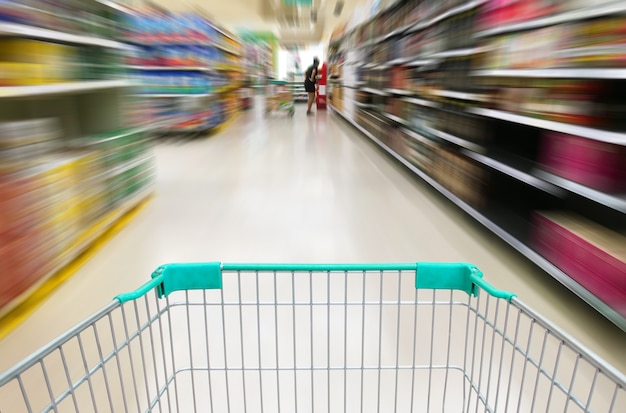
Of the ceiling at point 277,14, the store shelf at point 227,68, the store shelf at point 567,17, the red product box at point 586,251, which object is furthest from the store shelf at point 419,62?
the ceiling at point 277,14

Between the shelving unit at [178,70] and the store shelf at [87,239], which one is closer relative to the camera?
the store shelf at [87,239]

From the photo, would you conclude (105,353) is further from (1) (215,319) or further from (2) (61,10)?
(2) (61,10)

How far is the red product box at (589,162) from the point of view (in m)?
1.66

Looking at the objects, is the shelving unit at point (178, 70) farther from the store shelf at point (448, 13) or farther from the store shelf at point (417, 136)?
the store shelf at point (448, 13)

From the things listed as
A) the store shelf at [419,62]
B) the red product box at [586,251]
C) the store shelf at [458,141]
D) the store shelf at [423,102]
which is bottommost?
the red product box at [586,251]

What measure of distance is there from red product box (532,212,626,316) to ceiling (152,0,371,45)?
29.6 feet

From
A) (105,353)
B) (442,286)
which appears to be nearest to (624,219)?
(442,286)

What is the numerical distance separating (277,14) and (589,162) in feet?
39.1

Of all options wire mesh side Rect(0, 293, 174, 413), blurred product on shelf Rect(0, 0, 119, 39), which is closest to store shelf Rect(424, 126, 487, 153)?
wire mesh side Rect(0, 293, 174, 413)

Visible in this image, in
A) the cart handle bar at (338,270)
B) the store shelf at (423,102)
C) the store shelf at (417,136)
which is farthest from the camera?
the store shelf at (417,136)

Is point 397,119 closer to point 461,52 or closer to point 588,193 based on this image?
point 461,52

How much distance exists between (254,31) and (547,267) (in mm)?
17278

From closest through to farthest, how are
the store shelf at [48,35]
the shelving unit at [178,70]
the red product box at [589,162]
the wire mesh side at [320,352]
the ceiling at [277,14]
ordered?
the wire mesh side at [320,352], the red product box at [589,162], the store shelf at [48,35], the shelving unit at [178,70], the ceiling at [277,14]

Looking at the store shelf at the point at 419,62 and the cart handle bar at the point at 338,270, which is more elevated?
the store shelf at the point at 419,62
